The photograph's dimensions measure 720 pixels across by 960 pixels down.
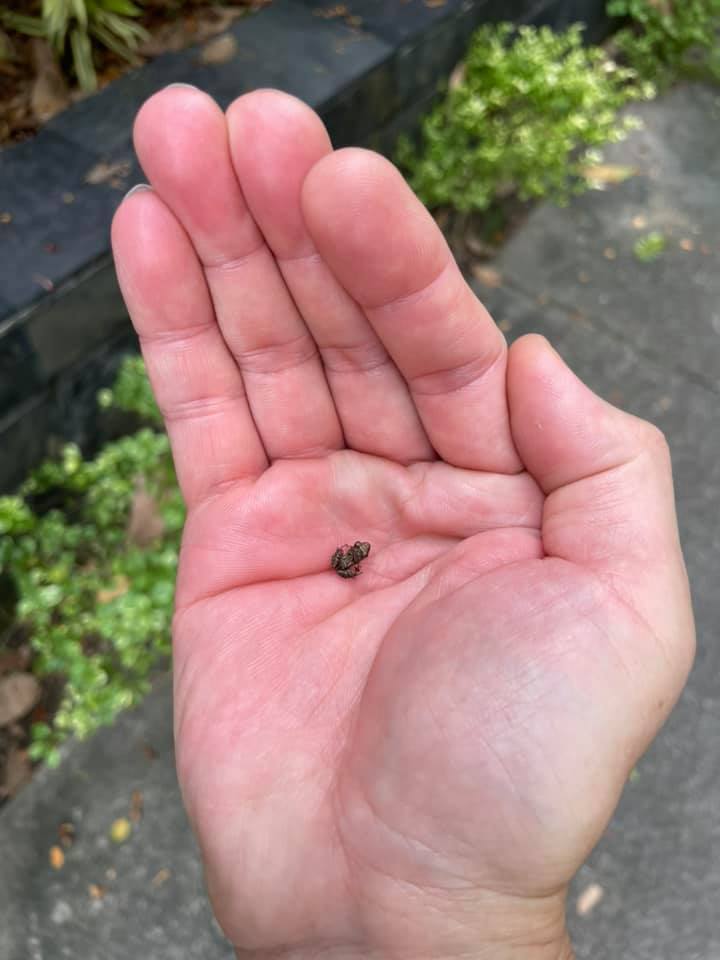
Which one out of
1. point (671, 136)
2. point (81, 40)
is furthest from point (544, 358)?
point (671, 136)

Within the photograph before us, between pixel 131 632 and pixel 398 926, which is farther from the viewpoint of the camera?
pixel 131 632

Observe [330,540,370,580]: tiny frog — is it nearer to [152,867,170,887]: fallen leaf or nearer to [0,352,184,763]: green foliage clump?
[0,352,184,763]: green foliage clump

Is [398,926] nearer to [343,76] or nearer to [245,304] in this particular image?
[245,304]

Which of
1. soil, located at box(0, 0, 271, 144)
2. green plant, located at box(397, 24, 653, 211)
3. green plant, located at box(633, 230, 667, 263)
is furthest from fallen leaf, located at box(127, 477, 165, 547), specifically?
green plant, located at box(633, 230, 667, 263)

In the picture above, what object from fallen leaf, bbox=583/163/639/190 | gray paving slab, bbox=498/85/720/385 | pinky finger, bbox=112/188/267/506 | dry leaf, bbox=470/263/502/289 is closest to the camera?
pinky finger, bbox=112/188/267/506

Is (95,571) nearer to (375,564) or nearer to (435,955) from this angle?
(375,564)

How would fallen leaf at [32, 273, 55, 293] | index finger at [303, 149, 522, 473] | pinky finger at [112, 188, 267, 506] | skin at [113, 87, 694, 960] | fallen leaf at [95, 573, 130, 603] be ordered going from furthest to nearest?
fallen leaf at [95, 573, 130, 603], fallen leaf at [32, 273, 55, 293], pinky finger at [112, 188, 267, 506], index finger at [303, 149, 522, 473], skin at [113, 87, 694, 960]

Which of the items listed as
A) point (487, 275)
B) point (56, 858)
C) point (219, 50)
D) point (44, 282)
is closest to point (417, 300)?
point (44, 282)
